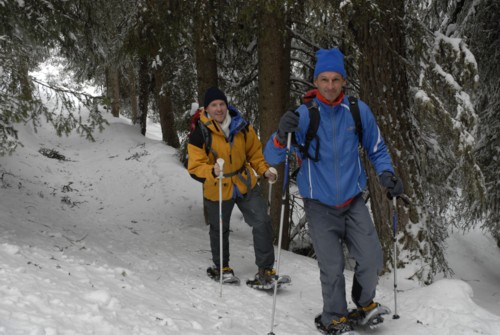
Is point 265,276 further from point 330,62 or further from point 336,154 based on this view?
point 330,62

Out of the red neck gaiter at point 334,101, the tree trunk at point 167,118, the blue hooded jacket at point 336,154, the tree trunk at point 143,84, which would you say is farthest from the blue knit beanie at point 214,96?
the tree trunk at point 143,84

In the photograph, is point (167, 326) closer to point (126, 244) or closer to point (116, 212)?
point (126, 244)

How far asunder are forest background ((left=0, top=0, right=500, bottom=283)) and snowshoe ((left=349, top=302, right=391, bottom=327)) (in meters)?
1.84

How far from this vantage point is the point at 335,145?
3.88 metres

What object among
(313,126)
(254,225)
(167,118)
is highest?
(313,126)

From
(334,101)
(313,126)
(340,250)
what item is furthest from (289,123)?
(340,250)

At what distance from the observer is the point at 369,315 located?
3.93 m

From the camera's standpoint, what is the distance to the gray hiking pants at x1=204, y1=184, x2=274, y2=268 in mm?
5227

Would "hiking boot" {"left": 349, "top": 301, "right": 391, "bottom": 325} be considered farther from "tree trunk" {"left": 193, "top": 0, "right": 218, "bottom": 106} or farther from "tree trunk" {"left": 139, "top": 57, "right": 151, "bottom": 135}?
"tree trunk" {"left": 139, "top": 57, "right": 151, "bottom": 135}

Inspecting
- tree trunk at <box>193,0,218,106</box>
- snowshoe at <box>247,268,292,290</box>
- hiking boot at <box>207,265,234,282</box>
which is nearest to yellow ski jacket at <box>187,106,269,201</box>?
hiking boot at <box>207,265,234,282</box>

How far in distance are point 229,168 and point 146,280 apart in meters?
1.58

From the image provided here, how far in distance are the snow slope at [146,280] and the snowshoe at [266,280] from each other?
91mm

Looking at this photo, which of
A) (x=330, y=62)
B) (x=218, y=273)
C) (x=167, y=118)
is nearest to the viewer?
(x=330, y=62)

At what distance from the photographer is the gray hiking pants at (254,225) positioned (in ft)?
17.1
